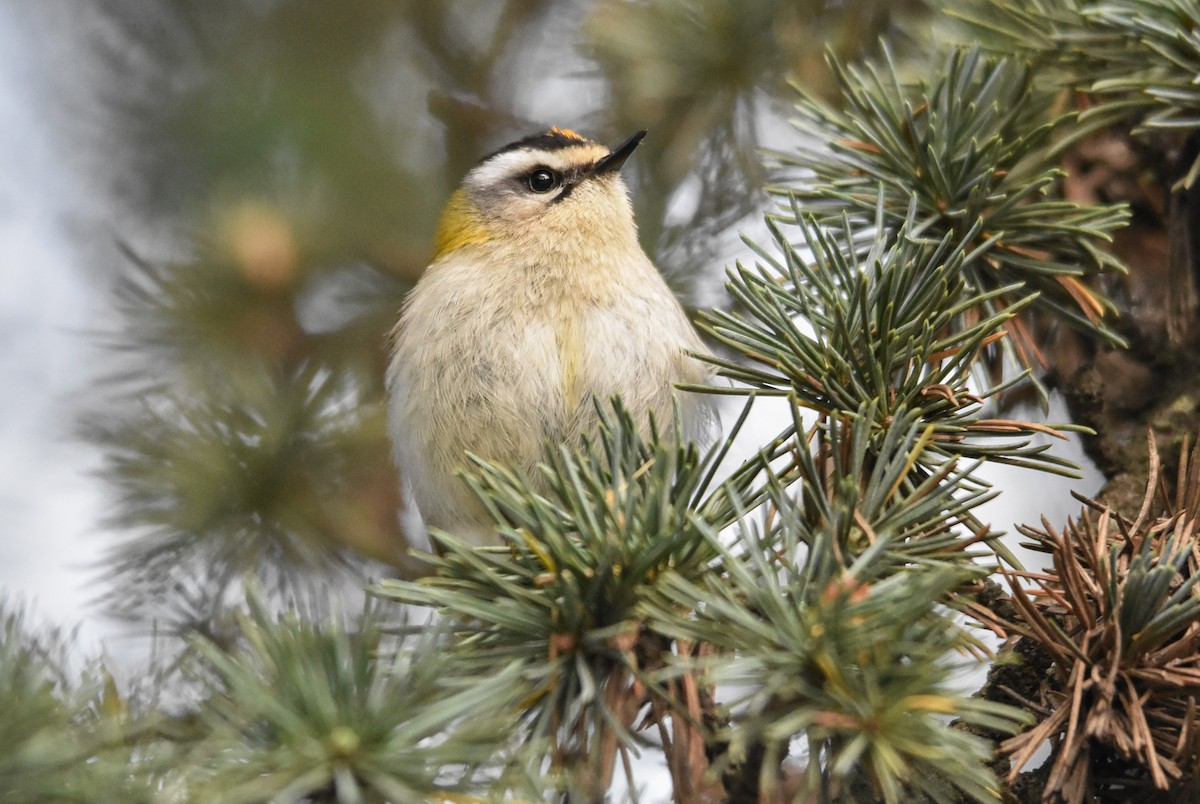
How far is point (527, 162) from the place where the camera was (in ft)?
9.39

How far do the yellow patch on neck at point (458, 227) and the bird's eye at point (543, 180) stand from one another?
0.53ft

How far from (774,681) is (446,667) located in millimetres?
297

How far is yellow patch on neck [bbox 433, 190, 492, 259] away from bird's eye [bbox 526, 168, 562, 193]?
162 mm

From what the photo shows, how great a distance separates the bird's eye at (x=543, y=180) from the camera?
2824 millimetres

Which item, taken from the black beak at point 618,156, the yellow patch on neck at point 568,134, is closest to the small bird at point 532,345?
the black beak at point 618,156

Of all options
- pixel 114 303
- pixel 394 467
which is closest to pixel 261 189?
pixel 114 303

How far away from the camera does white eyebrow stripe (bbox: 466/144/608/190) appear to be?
2.79 metres

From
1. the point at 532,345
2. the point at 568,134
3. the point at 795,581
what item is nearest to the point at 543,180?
the point at 568,134

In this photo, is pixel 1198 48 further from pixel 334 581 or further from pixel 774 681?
pixel 334 581

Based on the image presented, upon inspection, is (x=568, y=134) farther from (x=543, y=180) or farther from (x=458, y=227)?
(x=458, y=227)

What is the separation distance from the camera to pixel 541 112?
3.06 m

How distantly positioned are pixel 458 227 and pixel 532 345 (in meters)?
0.71

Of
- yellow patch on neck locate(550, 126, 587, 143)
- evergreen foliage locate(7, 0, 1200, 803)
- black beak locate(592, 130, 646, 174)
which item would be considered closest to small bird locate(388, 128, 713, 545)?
black beak locate(592, 130, 646, 174)

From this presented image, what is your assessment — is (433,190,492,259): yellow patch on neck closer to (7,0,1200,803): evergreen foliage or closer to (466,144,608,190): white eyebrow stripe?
(466,144,608,190): white eyebrow stripe
